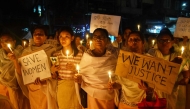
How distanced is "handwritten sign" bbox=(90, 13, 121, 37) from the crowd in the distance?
1477 mm

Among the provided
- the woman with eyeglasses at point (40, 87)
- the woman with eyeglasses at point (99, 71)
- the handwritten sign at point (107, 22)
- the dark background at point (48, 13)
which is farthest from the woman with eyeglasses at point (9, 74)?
the dark background at point (48, 13)

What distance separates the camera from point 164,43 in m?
4.27

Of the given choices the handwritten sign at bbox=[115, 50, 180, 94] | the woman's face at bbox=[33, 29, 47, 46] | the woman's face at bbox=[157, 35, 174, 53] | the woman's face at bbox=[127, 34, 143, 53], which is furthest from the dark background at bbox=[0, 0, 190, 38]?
the handwritten sign at bbox=[115, 50, 180, 94]

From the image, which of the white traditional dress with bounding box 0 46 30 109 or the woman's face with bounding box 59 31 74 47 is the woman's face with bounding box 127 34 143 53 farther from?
the white traditional dress with bounding box 0 46 30 109

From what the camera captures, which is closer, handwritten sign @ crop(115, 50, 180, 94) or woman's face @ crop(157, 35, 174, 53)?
handwritten sign @ crop(115, 50, 180, 94)

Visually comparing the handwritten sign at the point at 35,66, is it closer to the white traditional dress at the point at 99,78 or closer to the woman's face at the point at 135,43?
the white traditional dress at the point at 99,78

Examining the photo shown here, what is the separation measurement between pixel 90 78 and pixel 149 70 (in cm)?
96

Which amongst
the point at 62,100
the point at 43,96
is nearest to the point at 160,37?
the point at 62,100

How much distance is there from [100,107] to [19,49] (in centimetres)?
224

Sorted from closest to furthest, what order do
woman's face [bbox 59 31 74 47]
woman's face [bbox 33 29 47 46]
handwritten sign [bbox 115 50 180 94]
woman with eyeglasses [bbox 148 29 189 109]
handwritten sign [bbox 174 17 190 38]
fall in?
handwritten sign [bbox 115 50 180 94] < woman with eyeglasses [bbox 148 29 189 109] < woman's face [bbox 59 31 74 47] < woman's face [bbox 33 29 47 46] < handwritten sign [bbox 174 17 190 38]

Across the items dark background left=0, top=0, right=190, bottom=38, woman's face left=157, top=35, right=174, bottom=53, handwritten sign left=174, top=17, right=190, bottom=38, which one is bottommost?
woman's face left=157, top=35, right=174, bottom=53

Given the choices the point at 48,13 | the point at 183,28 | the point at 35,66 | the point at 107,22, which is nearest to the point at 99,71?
the point at 35,66

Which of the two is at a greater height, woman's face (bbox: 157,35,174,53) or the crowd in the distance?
woman's face (bbox: 157,35,174,53)

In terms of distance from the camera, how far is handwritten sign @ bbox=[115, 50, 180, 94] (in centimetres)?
324
